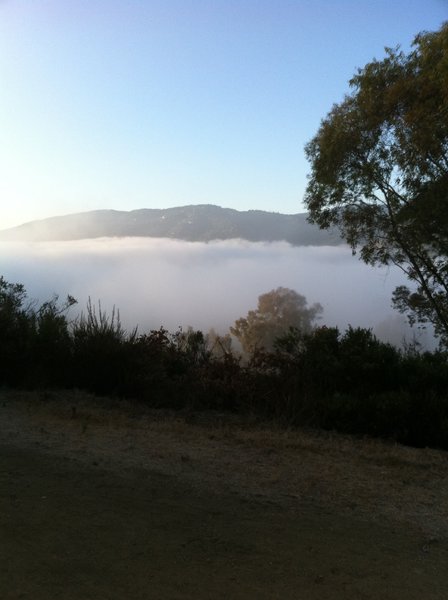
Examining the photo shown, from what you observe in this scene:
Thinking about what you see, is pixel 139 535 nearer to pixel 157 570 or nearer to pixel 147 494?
pixel 157 570

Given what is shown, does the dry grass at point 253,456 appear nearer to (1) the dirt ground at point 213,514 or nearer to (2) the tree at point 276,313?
(1) the dirt ground at point 213,514

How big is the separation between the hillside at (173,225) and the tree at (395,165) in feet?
220

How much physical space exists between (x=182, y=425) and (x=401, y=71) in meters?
11.2

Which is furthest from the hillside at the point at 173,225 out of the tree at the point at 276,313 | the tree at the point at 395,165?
the tree at the point at 395,165

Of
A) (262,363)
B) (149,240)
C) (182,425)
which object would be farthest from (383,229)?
(149,240)

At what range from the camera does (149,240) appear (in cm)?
Answer: 15362

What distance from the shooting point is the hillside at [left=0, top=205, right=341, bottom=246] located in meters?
109

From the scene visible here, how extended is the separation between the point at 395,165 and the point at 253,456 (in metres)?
11.4

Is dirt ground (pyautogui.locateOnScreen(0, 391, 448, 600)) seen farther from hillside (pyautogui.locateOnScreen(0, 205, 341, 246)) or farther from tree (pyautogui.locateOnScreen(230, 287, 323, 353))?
hillside (pyautogui.locateOnScreen(0, 205, 341, 246))

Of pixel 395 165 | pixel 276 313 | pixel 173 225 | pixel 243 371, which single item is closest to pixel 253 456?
pixel 243 371

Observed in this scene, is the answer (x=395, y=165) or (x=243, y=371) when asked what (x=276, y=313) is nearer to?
(x=395, y=165)

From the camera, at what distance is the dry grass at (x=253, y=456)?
17.1 ft

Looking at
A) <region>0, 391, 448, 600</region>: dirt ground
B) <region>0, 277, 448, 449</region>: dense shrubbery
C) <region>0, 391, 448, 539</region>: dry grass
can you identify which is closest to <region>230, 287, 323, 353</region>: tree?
<region>0, 277, 448, 449</region>: dense shrubbery

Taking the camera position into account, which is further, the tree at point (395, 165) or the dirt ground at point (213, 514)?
the tree at point (395, 165)
